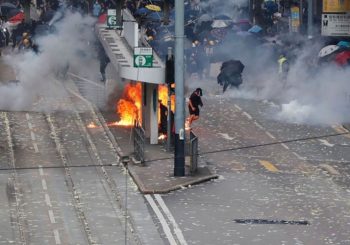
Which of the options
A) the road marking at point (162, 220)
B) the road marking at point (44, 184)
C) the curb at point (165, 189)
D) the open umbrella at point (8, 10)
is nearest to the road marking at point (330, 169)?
the curb at point (165, 189)

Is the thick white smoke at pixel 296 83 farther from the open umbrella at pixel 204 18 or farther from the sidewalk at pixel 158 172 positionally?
the sidewalk at pixel 158 172

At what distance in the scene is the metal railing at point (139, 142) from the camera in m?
34.3

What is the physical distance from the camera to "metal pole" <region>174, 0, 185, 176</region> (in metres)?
32.3

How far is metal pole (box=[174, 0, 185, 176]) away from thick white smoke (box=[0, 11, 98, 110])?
11.0 m

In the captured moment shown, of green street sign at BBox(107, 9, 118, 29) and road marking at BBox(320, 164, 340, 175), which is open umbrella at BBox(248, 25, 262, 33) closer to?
green street sign at BBox(107, 9, 118, 29)

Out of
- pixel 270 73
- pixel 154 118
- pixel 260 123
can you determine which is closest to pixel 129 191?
pixel 154 118

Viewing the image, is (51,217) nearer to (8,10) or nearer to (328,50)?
(328,50)

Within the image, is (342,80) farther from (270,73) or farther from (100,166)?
(100,166)

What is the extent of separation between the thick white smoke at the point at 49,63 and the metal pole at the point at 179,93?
11.0 m

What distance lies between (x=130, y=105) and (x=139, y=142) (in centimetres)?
641

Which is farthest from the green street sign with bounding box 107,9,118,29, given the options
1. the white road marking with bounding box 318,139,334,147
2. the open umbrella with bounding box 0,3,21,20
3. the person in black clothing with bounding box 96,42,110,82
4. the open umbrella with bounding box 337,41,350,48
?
the open umbrella with bounding box 0,3,21,20

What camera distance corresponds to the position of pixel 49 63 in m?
47.8

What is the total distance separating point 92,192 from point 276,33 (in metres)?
31.2

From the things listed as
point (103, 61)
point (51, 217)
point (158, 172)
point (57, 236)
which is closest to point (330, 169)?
Result: point (158, 172)
